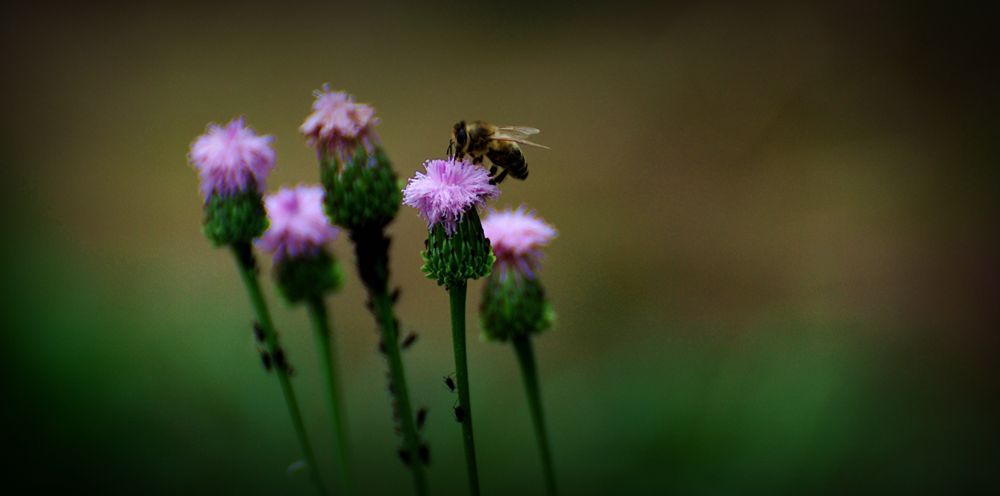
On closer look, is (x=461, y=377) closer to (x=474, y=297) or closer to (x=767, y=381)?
(x=767, y=381)

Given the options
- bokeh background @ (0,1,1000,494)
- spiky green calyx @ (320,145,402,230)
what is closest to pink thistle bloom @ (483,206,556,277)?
spiky green calyx @ (320,145,402,230)

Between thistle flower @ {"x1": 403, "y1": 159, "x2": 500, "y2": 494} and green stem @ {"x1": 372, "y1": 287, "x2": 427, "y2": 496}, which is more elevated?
thistle flower @ {"x1": 403, "y1": 159, "x2": 500, "y2": 494}

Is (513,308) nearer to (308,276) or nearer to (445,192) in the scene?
(445,192)

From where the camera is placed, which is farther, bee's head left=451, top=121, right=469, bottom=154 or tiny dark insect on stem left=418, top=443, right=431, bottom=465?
bee's head left=451, top=121, right=469, bottom=154

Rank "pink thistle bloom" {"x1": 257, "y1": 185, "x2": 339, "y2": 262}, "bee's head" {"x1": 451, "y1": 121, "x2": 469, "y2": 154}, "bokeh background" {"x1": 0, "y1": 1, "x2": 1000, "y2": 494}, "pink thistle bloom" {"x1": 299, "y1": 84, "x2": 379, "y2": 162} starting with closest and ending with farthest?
"pink thistle bloom" {"x1": 299, "y1": 84, "x2": 379, "y2": 162} → "bee's head" {"x1": 451, "y1": 121, "x2": 469, "y2": 154} → "pink thistle bloom" {"x1": 257, "y1": 185, "x2": 339, "y2": 262} → "bokeh background" {"x1": 0, "y1": 1, "x2": 1000, "y2": 494}

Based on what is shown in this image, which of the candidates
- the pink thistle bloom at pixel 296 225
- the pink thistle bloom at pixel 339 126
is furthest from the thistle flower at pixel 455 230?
the pink thistle bloom at pixel 296 225

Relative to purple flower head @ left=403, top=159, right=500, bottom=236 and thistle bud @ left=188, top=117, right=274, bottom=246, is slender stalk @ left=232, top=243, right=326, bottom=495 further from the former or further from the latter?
purple flower head @ left=403, top=159, right=500, bottom=236

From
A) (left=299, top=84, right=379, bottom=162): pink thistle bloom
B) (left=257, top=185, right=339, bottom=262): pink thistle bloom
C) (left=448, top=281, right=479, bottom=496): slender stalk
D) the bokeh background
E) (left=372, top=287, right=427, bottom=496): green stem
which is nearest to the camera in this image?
(left=448, top=281, right=479, bottom=496): slender stalk

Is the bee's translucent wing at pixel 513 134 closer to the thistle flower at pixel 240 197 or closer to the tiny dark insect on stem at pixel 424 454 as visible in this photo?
the thistle flower at pixel 240 197
